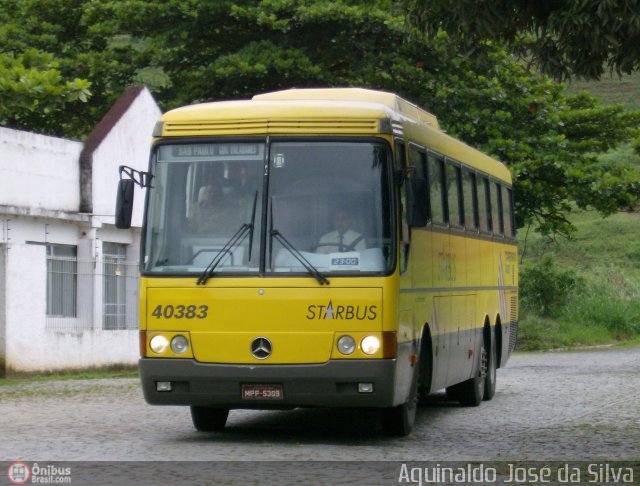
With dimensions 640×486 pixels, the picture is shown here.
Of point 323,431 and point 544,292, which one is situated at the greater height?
point 544,292

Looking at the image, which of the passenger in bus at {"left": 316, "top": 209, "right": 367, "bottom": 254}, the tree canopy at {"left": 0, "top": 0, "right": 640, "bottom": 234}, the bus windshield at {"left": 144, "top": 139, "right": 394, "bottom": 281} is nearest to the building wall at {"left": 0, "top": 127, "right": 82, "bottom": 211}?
the tree canopy at {"left": 0, "top": 0, "right": 640, "bottom": 234}

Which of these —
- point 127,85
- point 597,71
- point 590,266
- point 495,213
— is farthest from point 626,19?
point 590,266

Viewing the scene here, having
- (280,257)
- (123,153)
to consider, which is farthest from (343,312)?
(123,153)

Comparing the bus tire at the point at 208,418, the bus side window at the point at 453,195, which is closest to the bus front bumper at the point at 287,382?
the bus tire at the point at 208,418

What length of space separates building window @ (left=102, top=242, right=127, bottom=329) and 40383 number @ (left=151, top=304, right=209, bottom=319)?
14125 millimetres

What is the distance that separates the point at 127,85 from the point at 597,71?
81.4ft

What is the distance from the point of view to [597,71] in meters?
11.8

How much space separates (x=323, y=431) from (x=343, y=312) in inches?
88.4

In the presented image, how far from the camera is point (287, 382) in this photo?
12531 millimetres

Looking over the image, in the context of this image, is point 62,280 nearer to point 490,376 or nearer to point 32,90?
point 32,90

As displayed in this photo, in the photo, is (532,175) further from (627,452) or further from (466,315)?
(627,452)

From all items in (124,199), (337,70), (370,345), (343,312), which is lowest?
(370,345)

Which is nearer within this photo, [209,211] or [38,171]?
[209,211]

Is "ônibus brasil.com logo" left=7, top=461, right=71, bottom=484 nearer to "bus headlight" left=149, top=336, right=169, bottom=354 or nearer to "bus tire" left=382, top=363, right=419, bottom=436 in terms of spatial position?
"bus headlight" left=149, top=336, right=169, bottom=354
